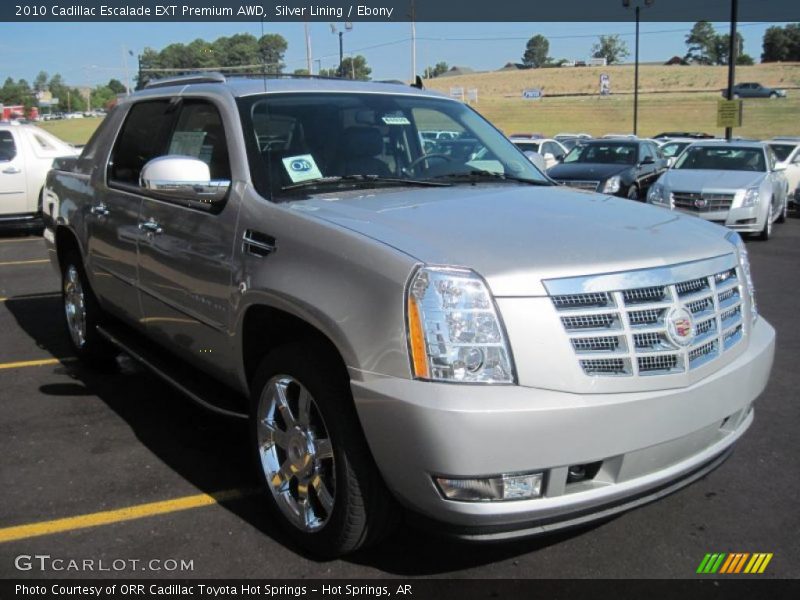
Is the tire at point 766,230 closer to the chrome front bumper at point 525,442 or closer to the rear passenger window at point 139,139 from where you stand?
the rear passenger window at point 139,139

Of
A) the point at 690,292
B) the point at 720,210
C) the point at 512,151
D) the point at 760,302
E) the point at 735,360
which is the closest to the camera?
the point at 690,292

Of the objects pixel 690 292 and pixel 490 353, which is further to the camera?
pixel 690 292

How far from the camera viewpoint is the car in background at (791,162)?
57.9ft

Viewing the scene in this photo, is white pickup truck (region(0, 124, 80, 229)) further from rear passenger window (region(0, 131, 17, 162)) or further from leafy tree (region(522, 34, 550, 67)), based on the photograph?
leafy tree (region(522, 34, 550, 67))

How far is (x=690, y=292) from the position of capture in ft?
9.31

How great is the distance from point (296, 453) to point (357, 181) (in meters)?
1.37

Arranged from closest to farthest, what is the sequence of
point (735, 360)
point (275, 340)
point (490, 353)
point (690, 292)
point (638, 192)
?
point (490, 353), point (690, 292), point (735, 360), point (275, 340), point (638, 192)

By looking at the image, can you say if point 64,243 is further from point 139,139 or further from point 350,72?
point 350,72

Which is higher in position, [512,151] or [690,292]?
[512,151]

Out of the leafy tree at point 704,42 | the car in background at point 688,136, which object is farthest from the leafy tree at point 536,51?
the car in background at point 688,136

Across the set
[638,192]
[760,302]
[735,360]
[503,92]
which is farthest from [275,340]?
[503,92]

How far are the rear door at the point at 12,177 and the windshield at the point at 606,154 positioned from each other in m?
10.9

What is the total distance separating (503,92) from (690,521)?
97285mm
